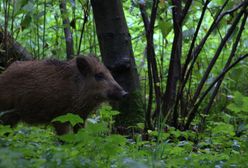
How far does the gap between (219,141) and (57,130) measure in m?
1.86

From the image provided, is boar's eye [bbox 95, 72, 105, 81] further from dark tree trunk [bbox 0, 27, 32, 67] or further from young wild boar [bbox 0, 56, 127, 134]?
dark tree trunk [bbox 0, 27, 32, 67]

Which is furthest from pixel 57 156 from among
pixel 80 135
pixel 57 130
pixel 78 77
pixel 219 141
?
pixel 78 77

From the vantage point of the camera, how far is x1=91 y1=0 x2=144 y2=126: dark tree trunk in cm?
561

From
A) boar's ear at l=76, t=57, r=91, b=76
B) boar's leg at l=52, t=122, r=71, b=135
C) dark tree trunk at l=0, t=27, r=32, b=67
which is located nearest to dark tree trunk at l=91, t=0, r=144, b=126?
boar's ear at l=76, t=57, r=91, b=76

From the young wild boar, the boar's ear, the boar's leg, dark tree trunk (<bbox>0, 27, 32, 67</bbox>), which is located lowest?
the boar's leg

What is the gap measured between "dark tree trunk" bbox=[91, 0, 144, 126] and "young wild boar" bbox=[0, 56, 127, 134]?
0.15 meters

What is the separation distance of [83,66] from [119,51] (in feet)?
1.99

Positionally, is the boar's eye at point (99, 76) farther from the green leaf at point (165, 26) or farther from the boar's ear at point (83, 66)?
the green leaf at point (165, 26)

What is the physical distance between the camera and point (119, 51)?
18.5 feet

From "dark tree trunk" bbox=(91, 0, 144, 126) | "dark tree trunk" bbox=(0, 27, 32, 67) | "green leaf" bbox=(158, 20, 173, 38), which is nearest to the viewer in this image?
"green leaf" bbox=(158, 20, 173, 38)

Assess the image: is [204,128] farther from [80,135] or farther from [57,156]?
[57,156]

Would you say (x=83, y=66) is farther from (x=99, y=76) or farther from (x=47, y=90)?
(x=47, y=90)

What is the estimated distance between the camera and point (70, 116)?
3146mm

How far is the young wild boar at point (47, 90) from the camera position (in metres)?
5.73
